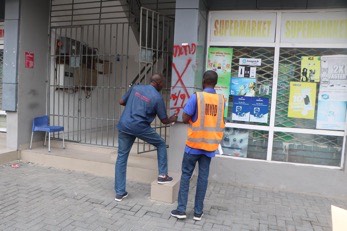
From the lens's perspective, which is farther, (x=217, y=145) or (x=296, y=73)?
(x=296, y=73)

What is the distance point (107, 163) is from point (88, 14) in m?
3.44

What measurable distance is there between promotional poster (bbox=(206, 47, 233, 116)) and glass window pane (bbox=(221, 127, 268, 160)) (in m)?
0.55

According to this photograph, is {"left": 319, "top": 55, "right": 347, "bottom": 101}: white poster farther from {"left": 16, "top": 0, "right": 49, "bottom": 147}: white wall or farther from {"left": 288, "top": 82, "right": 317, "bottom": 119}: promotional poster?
{"left": 16, "top": 0, "right": 49, "bottom": 147}: white wall

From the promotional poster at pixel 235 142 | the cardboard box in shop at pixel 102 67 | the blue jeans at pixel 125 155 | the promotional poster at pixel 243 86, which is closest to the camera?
the blue jeans at pixel 125 155

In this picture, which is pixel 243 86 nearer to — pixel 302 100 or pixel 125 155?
pixel 302 100

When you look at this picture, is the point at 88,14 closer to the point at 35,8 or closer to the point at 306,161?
the point at 35,8

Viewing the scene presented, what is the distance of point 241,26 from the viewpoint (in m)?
5.27

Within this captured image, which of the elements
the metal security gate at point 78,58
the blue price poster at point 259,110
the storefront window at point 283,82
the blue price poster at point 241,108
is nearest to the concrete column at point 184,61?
the storefront window at point 283,82

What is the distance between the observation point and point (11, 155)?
20.2 ft

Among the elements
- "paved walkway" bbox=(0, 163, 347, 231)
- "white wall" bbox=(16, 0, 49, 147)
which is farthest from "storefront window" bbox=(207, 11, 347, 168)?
"white wall" bbox=(16, 0, 49, 147)

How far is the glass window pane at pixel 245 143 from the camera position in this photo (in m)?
5.32

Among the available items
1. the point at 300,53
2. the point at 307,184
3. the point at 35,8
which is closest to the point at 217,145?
the point at 307,184

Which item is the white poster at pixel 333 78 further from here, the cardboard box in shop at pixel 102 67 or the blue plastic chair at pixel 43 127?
the cardboard box in shop at pixel 102 67

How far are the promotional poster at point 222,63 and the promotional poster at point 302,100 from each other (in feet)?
3.39
